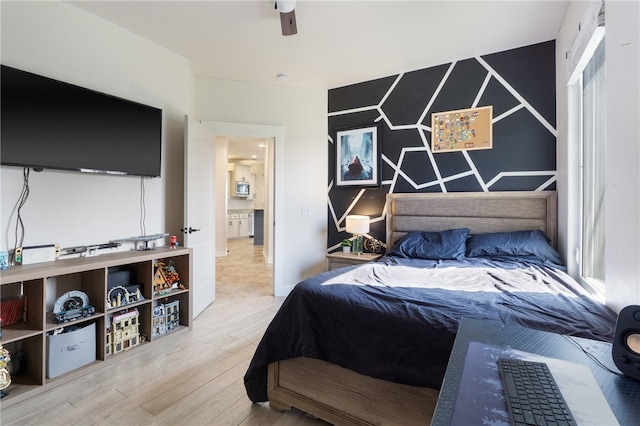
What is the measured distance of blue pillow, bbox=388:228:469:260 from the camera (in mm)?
2804

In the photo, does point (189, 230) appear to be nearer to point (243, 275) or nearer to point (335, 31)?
point (243, 275)

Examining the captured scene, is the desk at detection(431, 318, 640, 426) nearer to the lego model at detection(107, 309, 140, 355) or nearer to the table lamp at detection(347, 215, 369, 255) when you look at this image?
the table lamp at detection(347, 215, 369, 255)

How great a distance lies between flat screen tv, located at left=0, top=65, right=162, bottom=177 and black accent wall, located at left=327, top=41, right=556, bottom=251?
222cm

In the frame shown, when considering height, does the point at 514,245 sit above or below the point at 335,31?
below

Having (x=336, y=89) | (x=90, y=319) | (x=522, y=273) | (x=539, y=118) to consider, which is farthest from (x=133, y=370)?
(x=539, y=118)

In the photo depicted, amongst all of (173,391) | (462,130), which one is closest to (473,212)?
(462,130)

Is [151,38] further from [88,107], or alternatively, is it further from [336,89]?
[336,89]

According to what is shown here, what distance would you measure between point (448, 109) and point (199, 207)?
2906 millimetres

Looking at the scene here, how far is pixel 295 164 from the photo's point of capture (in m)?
3.98

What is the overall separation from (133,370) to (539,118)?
405cm

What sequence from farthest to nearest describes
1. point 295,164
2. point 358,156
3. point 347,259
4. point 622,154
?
point 295,164
point 358,156
point 347,259
point 622,154

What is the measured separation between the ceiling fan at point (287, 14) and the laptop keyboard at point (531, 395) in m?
2.46

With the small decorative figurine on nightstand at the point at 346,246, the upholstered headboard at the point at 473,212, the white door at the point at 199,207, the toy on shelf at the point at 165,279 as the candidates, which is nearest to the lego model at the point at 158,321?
the toy on shelf at the point at 165,279

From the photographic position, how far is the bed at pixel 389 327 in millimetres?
1250
